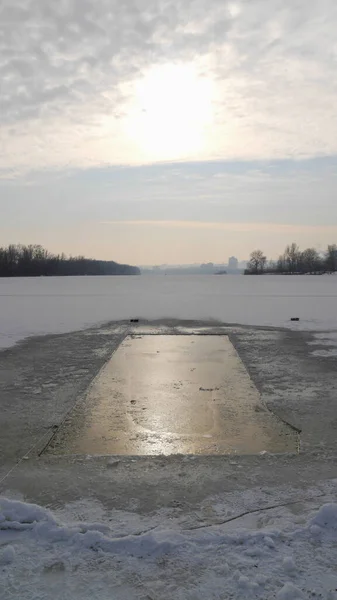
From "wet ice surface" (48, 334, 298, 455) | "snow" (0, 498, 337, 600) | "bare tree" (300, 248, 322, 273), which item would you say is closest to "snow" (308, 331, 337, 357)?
"wet ice surface" (48, 334, 298, 455)

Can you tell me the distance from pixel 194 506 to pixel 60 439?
198 cm

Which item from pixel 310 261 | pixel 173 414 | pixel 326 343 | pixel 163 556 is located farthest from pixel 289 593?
pixel 310 261

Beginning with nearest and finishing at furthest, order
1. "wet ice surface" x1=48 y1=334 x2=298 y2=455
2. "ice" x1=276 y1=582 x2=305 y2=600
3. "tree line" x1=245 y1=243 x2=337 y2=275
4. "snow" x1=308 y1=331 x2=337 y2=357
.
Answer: "ice" x1=276 y1=582 x2=305 y2=600
"wet ice surface" x1=48 y1=334 x2=298 y2=455
"snow" x1=308 y1=331 x2=337 y2=357
"tree line" x1=245 y1=243 x2=337 y2=275

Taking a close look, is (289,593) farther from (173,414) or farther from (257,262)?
(257,262)

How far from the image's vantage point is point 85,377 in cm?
769

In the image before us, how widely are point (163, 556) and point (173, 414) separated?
2783 mm

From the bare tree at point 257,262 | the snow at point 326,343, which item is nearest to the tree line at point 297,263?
the bare tree at point 257,262

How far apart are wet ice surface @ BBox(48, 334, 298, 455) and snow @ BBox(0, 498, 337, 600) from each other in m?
1.28

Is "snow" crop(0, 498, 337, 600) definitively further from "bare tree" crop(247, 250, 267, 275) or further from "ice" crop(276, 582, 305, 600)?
"bare tree" crop(247, 250, 267, 275)

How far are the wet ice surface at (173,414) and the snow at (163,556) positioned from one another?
1275 millimetres

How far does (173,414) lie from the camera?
5.71m

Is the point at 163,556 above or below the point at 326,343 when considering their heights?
below

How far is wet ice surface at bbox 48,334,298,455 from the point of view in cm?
476

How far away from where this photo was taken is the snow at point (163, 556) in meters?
2.63
